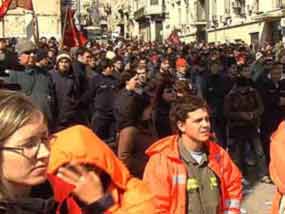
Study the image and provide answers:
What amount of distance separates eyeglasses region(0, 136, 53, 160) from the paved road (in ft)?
22.3

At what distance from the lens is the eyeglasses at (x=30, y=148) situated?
216cm

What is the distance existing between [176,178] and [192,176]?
10 centimetres

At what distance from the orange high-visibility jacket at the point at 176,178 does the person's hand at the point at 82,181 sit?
1.75 m

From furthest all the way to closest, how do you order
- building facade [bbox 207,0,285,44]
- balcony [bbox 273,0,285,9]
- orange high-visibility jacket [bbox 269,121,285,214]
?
building facade [bbox 207,0,285,44]
balcony [bbox 273,0,285,9]
orange high-visibility jacket [bbox 269,121,285,214]

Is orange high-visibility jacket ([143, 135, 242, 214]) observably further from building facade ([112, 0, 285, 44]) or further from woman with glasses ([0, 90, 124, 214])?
building facade ([112, 0, 285, 44])

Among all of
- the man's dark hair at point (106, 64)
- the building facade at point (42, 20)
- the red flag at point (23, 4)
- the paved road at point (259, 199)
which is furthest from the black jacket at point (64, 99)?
the building facade at point (42, 20)

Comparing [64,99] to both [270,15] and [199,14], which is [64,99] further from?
[199,14]

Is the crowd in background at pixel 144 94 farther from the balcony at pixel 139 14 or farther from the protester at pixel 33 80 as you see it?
the balcony at pixel 139 14

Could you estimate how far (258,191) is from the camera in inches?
399

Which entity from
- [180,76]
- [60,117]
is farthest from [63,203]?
[180,76]

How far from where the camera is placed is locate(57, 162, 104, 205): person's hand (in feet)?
8.73

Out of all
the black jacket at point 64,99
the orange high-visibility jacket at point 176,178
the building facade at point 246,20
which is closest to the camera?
the orange high-visibility jacket at point 176,178

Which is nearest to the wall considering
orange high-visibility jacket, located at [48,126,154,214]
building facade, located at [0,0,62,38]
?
building facade, located at [0,0,62,38]

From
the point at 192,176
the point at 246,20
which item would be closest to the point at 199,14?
the point at 246,20
